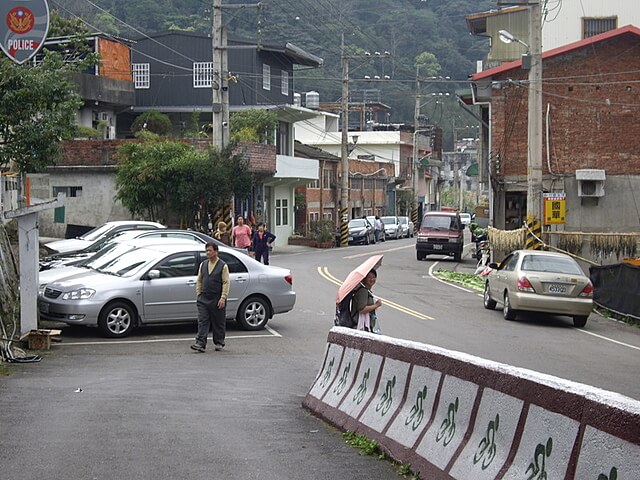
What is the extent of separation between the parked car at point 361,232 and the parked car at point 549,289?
36.6m

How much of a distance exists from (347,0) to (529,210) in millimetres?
73649

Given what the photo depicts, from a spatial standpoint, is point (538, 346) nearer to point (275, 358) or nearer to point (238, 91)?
point (275, 358)

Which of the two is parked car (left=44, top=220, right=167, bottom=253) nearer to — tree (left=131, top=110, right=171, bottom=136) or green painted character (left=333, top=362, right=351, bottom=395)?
green painted character (left=333, top=362, right=351, bottom=395)

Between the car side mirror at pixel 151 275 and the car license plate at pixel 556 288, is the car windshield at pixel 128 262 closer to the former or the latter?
the car side mirror at pixel 151 275

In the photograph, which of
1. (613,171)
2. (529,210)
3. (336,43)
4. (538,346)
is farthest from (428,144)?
(538,346)

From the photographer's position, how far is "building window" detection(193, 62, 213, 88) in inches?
2087

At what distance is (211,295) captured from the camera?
14.8m

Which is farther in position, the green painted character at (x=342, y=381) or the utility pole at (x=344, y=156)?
the utility pole at (x=344, y=156)

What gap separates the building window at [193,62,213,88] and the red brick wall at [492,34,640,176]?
808 inches

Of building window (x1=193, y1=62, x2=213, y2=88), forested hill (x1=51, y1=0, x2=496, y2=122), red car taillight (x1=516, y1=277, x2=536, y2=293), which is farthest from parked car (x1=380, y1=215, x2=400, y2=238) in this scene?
red car taillight (x1=516, y1=277, x2=536, y2=293)

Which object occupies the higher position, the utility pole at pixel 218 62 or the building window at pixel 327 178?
the utility pole at pixel 218 62

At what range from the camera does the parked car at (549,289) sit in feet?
67.2

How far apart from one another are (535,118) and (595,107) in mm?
9800

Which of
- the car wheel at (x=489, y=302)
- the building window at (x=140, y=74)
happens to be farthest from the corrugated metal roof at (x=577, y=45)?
the building window at (x=140, y=74)
